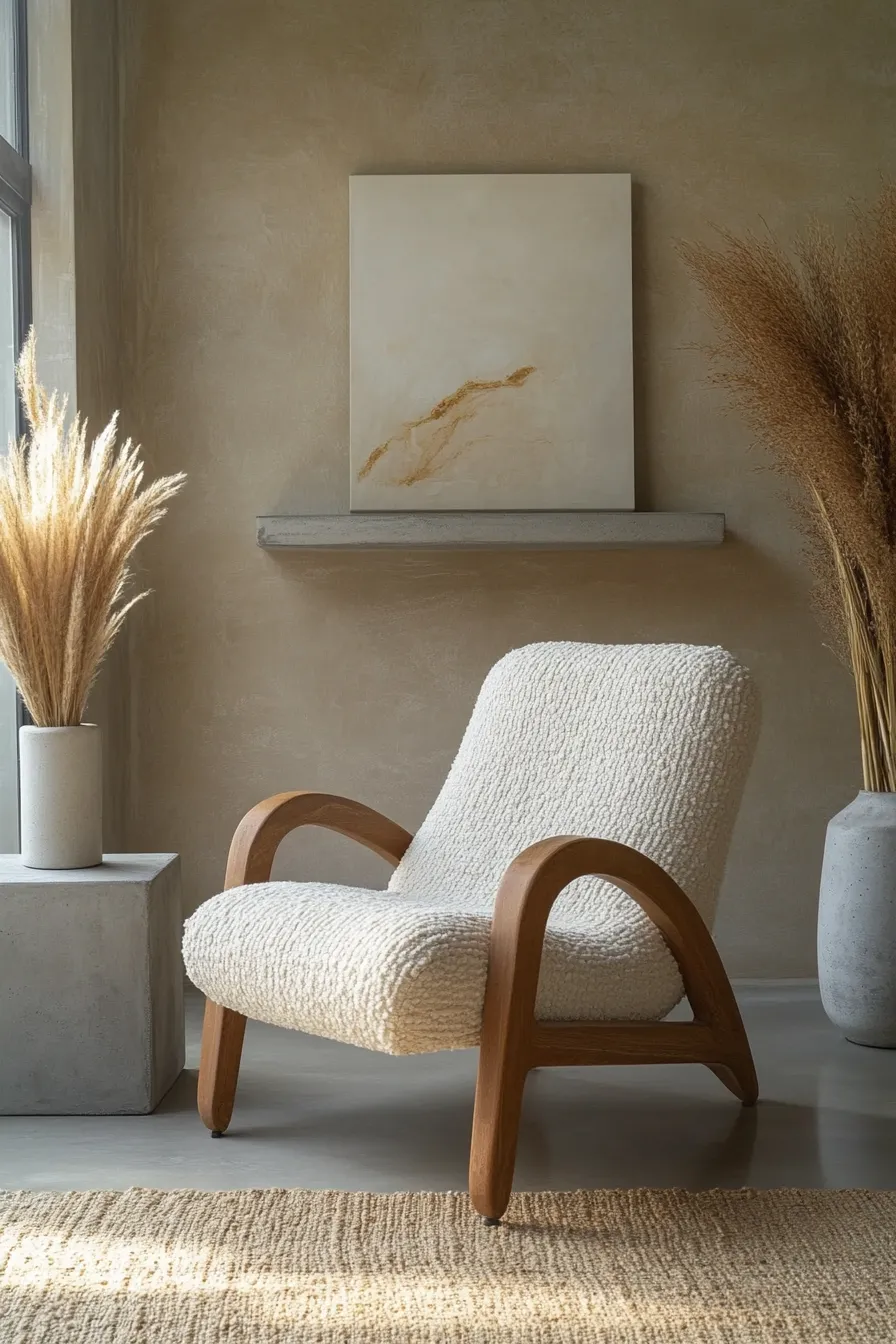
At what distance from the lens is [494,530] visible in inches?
136

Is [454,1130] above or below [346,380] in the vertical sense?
below

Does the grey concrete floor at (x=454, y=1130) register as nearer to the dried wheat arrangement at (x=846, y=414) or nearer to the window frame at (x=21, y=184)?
the dried wheat arrangement at (x=846, y=414)

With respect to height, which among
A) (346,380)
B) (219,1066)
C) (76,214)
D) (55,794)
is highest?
(76,214)

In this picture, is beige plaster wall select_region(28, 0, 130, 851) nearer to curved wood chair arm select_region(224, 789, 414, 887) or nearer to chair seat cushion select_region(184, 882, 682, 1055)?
curved wood chair arm select_region(224, 789, 414, 887)

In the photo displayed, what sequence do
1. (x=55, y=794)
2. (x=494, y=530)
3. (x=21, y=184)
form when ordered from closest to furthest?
1. (x=55, y=794)
2. (x=21, y=184)
3. (x=494, y=530)

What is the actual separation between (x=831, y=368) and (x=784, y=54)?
44.6 inches

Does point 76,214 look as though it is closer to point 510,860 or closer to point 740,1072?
point 510,860

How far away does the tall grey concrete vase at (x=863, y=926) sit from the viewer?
2959 millimetres

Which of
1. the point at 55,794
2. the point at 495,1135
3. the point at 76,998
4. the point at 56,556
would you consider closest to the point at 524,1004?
the point at 495,1135

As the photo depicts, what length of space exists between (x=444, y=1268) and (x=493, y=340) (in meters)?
2.38

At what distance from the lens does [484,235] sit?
3.55 m

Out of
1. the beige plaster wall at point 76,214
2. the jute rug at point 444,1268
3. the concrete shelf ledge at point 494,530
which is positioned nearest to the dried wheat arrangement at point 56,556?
the beige plaster wall at point 76,214

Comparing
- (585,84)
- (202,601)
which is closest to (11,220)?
(202,601)

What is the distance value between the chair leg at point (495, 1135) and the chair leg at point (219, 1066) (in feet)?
1.88
